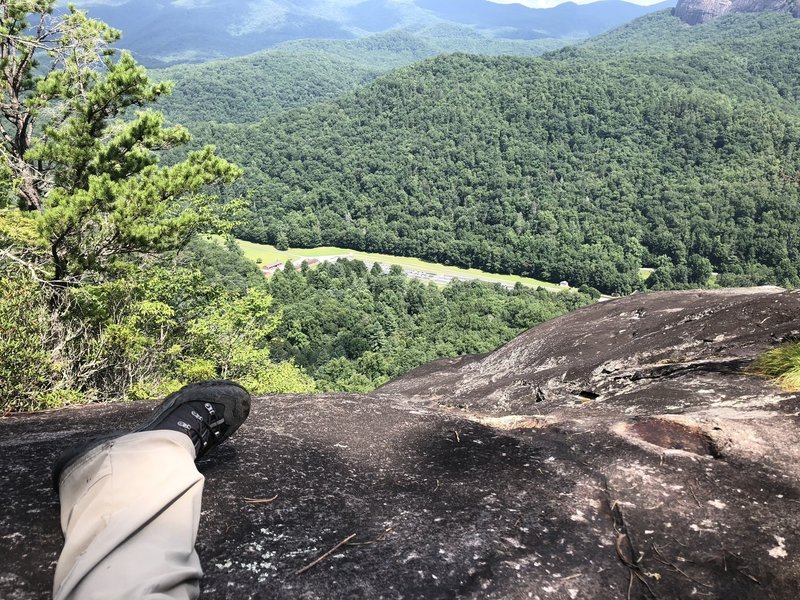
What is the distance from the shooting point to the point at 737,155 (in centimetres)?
9812

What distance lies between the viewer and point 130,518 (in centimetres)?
218

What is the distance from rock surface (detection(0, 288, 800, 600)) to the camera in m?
2.40

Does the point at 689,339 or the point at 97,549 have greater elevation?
the point at 97,549

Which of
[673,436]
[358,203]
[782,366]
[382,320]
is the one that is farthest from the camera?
[358,203]

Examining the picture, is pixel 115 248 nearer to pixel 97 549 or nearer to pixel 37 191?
pixel 37 191

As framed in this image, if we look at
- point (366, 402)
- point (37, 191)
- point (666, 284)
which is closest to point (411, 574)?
point (366, 402)

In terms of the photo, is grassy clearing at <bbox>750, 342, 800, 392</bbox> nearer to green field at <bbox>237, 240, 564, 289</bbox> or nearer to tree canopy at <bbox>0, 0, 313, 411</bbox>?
tree canopy at <bbox>0, 0, 313, 411</bbox>

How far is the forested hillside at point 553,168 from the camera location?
7981 centimetres

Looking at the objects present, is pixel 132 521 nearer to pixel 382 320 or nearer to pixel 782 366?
pixel 782 366

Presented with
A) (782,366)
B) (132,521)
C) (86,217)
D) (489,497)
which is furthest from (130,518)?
(86,217)

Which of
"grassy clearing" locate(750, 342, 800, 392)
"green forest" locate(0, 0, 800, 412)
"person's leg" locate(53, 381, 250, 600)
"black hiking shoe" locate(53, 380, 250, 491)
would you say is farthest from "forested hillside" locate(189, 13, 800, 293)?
"person's leg" locate(53, 381, 250, 600)

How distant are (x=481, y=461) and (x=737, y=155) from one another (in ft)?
377

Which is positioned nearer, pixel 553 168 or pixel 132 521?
pixel 132 521

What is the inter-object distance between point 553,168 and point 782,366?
114909mm
